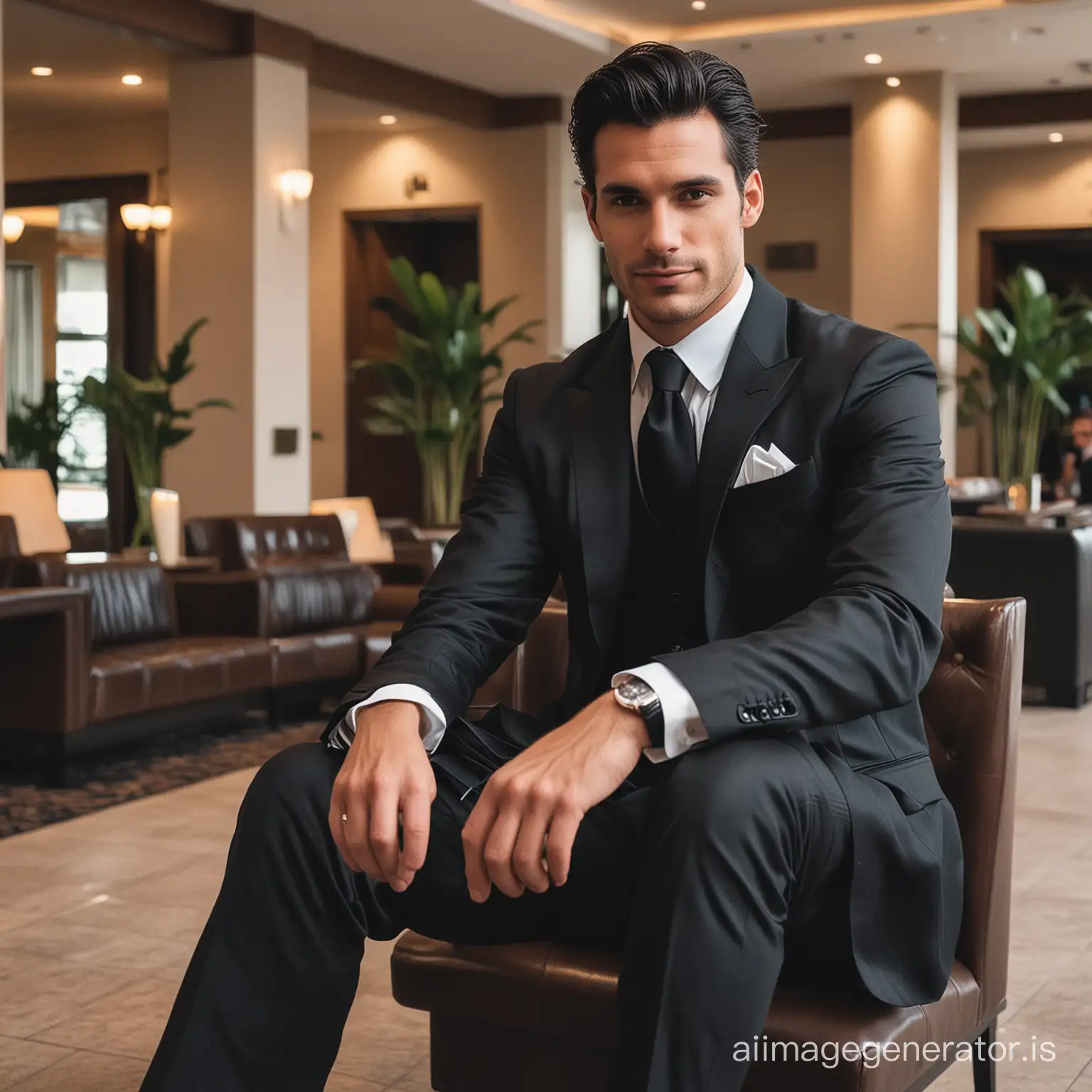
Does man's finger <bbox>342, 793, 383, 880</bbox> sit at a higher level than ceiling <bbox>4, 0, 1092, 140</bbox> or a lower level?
lower

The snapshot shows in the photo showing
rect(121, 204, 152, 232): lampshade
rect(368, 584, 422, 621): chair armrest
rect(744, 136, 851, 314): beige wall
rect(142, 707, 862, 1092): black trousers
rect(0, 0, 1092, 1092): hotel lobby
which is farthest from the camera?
rect(744, 136, 851, 314): beige wall

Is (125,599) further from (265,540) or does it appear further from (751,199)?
(751,199)

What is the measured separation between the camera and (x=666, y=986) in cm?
129

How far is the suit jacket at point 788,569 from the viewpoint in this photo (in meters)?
1.45

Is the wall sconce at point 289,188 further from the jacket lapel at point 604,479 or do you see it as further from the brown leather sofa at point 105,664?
the jacket lapel at point 604,479

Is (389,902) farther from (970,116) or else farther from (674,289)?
(970,116)

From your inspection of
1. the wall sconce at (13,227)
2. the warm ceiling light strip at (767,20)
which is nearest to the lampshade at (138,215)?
the wall sconce at (13,227)

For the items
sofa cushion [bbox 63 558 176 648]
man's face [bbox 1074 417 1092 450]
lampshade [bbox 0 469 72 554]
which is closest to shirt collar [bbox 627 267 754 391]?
sofa cushion [bbox 63 558 176 648]

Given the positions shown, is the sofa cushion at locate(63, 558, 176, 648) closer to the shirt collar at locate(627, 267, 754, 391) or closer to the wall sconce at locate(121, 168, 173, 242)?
the shirt collar at locate(627, 267, 754, 391)

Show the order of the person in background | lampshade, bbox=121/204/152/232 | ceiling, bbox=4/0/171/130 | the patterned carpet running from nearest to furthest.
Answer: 1. the patterned carpet
2. ceiling, bbox=4/0/171/130
3. the person in background
4. lampshade, bbox=121/204/152/232

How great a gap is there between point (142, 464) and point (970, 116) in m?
7.66

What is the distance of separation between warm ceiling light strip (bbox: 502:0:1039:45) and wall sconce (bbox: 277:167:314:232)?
1662 mm

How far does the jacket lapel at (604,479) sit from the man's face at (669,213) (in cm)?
13

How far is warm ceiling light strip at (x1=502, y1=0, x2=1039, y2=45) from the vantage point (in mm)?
9781
